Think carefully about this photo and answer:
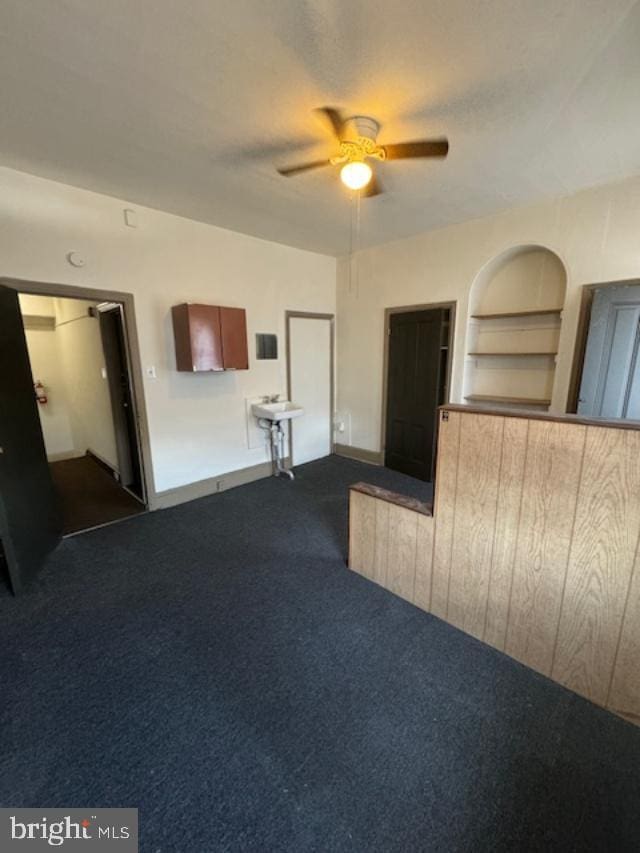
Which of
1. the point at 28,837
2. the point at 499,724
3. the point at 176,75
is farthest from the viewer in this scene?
the point at 176,75

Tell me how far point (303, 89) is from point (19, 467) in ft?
9.92

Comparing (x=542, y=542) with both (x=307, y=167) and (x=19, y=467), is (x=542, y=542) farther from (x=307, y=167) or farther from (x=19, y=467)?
(x=19, y=467)

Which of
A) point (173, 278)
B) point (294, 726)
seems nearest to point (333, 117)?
point (173, 278)

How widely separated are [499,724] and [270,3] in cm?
313

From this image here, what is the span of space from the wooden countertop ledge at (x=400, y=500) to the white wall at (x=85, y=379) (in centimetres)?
346

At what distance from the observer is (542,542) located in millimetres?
1631

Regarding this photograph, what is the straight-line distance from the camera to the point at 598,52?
1.59 metres

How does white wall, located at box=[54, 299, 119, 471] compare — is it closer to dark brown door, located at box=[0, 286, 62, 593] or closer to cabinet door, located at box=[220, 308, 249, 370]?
dark brown door, located at box=[0, 286, 62, 593]

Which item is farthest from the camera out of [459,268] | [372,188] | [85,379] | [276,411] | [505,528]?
[85,379]

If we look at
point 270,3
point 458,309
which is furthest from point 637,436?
point 458,309

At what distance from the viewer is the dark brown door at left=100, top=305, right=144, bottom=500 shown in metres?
3.93

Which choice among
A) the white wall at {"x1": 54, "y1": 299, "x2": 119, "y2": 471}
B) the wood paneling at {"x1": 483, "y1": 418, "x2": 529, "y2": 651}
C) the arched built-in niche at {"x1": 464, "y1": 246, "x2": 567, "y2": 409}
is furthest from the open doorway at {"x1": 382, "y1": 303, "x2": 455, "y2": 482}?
the white wall at {"x1": 54, "y1": 299, "x2": 119, "y2": 471}

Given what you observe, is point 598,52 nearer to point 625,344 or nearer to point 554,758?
point 625,344

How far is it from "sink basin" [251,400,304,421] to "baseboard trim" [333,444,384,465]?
51.9 inches
